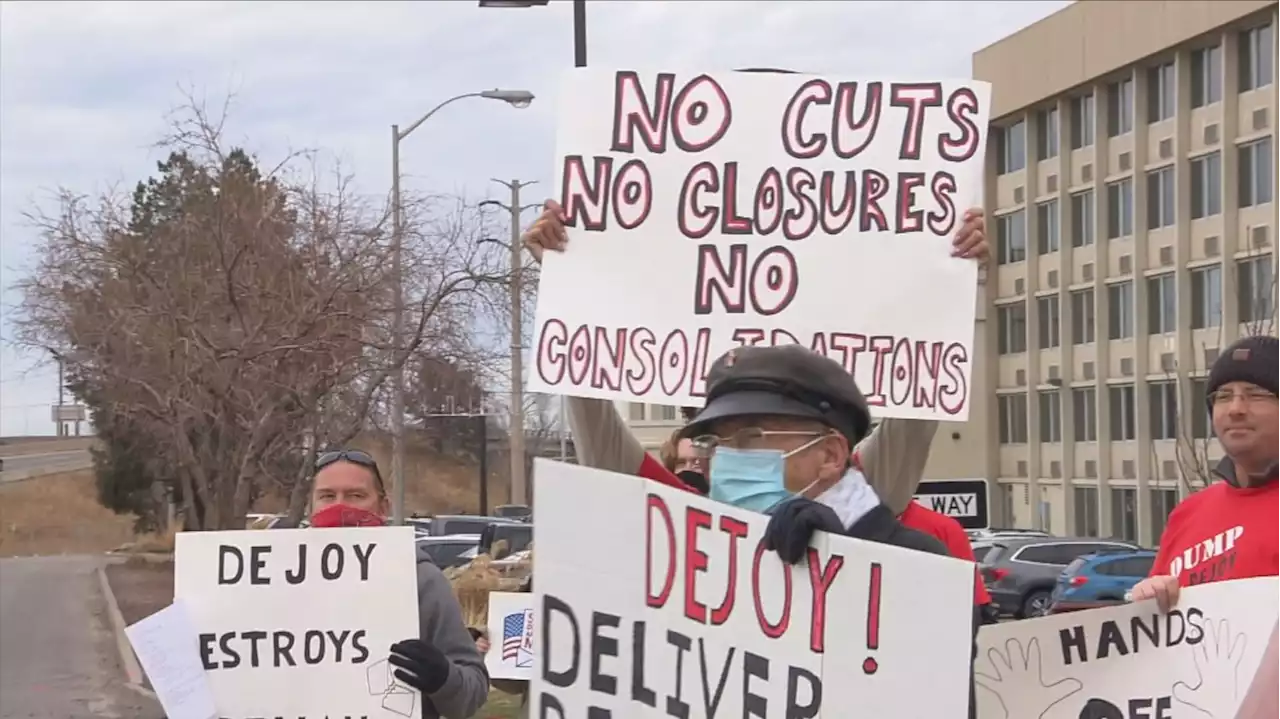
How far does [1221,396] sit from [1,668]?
20.0 meters

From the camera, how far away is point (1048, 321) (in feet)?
172

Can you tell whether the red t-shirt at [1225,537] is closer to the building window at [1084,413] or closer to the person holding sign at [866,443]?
the person holding sign at [866,443]

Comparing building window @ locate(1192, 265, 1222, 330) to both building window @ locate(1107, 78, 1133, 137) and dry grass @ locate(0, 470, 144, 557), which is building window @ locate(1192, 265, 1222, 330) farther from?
dry grass @ locate(0, 470, 144, 557)

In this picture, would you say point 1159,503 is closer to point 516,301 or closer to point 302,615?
point 516,301

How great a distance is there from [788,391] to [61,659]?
69.1ft

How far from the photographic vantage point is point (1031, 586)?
28828 millimetres

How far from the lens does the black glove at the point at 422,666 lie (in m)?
4.37

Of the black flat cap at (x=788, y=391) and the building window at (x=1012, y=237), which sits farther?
the building window at (x=1012, y=237)

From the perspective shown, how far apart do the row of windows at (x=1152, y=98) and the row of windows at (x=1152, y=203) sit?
1.45 metres

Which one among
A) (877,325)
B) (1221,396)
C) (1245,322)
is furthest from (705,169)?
(1245,322)

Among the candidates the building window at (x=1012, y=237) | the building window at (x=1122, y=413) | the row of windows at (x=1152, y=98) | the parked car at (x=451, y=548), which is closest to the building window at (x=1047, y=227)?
the building window at (x=1012, y=237)

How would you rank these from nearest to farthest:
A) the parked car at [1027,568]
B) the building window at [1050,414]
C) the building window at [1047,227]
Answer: the parked car at [1027,568] → the building window at [1047,227] → the building window at [1050,414]

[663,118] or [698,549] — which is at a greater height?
[663,118]

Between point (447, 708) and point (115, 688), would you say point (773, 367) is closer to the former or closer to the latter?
point (447, 708)
